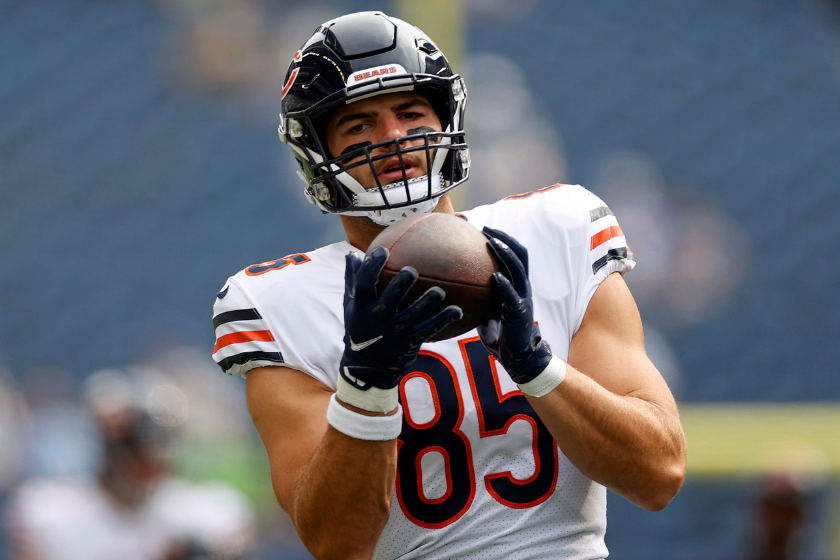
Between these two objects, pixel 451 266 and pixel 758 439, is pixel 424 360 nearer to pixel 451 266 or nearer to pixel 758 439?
pixel 451 266

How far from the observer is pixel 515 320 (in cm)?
152

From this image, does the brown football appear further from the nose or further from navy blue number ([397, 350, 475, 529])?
the nose

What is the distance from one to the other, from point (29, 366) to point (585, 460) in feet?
18.7

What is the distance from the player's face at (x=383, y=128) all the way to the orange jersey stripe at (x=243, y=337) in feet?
1.24

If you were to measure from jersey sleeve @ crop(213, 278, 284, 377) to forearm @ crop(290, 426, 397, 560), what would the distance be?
31 cm

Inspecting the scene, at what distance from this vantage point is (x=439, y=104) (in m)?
2.15

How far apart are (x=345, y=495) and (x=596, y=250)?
0.76 m

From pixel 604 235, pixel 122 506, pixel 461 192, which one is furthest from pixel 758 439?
pixel 604 235

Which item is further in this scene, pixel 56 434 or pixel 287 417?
pixel 56 434

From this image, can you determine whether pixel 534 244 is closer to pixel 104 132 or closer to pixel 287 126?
pixel 287 126

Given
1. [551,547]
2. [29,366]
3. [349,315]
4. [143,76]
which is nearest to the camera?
[349,315]

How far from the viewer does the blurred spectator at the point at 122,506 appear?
383cm

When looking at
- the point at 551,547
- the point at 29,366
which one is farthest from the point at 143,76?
the point at 551,547

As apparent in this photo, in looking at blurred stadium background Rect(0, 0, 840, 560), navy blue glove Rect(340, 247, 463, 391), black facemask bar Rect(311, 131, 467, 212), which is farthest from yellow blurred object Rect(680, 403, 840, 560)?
navy blue glove Rect(340, 247, 463, 391)
